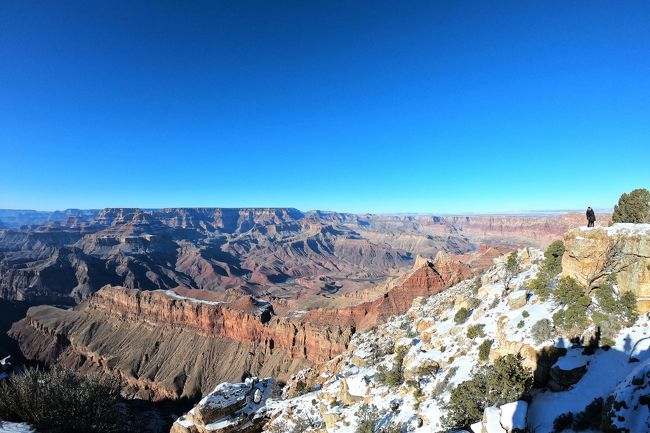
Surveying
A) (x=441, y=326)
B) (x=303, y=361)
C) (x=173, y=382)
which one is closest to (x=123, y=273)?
(x=173, y=382)

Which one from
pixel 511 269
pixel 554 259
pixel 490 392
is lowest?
pixel 490 392

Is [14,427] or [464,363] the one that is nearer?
[464,363]

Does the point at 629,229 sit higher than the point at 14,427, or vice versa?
the point at 629,229

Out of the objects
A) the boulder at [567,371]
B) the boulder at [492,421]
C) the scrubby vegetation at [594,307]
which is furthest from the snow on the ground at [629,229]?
the boulder at [492,421]

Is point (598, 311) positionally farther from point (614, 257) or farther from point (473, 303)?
point (473, 303)

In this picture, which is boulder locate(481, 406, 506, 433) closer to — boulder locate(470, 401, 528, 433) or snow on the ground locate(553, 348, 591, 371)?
boulder locate(470, 401, 528, 433)

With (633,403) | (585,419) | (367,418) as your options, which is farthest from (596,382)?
(367,418)

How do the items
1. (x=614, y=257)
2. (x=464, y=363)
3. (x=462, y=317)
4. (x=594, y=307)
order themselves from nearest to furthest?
(x=594, y=307) < (x=614, y=257) < (x=464, y=363) < (x=462, y=317)
